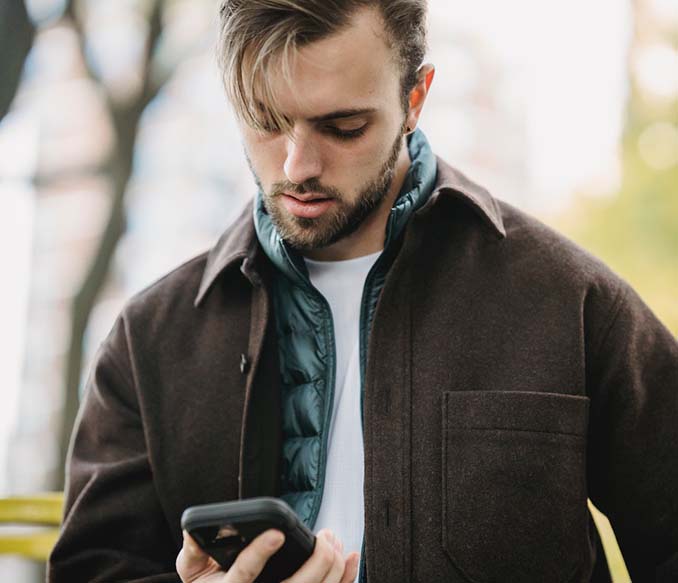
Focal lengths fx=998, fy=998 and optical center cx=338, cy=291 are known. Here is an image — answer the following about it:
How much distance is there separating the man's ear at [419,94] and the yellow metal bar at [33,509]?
4.49 feet

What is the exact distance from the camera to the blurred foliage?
13141 mm

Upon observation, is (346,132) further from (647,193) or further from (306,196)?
(647,193)

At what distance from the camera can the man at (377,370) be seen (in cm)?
211

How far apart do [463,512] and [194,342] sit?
29.9 inches

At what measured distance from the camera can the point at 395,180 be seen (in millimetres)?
2369

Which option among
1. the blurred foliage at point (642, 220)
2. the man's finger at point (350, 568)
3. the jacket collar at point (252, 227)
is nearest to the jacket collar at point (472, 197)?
the jacket collar at point (252, 227)

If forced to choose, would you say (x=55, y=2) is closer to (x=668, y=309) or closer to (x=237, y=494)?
(x=237, y=494)

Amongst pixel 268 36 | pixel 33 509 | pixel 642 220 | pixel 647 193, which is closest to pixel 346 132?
pixel 268 36

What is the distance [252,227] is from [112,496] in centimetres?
72

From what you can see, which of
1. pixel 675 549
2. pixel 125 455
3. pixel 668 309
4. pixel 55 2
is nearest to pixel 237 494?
pixel 125 455

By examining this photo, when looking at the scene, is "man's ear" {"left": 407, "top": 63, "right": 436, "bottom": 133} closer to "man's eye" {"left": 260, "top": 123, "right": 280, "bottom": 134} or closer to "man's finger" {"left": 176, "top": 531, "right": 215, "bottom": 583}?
"man's eye" {"left": 260, "top": 123, "right": 280, "bottom": 134}

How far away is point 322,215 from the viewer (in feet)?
7.14

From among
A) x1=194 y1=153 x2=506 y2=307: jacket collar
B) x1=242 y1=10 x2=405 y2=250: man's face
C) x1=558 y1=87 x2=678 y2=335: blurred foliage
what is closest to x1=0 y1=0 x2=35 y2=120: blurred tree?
x1=194 y1=153 x2=506 y2=307: jacket collar

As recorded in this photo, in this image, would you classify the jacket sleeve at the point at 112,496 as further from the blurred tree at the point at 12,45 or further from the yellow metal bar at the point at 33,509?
the blurred tree at the point at 12,45
